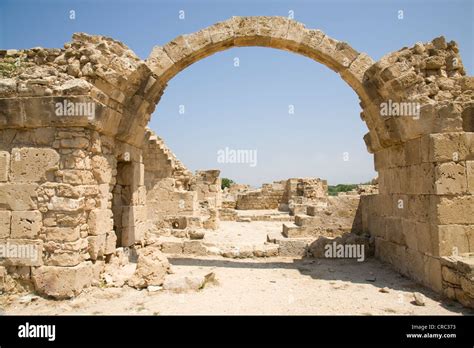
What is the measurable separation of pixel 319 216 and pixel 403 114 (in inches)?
164

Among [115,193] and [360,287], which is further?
[115,193]

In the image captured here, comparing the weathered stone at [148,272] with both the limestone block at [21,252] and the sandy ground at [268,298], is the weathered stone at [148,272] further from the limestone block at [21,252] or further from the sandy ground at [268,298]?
the limestone block at [21,252]

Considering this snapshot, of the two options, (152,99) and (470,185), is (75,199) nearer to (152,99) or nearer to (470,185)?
(152,99)

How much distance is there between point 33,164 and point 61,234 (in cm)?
108

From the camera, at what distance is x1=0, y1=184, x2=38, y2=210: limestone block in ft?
14.5

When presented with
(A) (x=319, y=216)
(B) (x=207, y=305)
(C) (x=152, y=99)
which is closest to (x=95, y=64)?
(C) (x=152, y=99)

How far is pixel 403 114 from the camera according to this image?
4.89m

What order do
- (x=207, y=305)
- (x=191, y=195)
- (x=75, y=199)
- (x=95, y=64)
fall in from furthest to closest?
(x=191, y=195) → (x=95, y=64) → (x=75, y=199) → (x=207, y=305)

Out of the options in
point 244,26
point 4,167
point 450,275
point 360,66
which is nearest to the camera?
point 450,275

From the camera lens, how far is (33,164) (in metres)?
4.46

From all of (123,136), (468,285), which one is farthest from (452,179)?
(123,136)

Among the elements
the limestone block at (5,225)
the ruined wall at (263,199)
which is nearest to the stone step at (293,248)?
the limestone block at (5,225)

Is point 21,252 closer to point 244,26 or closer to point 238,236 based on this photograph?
point 244,26

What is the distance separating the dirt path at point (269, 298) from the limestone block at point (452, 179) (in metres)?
1.46
